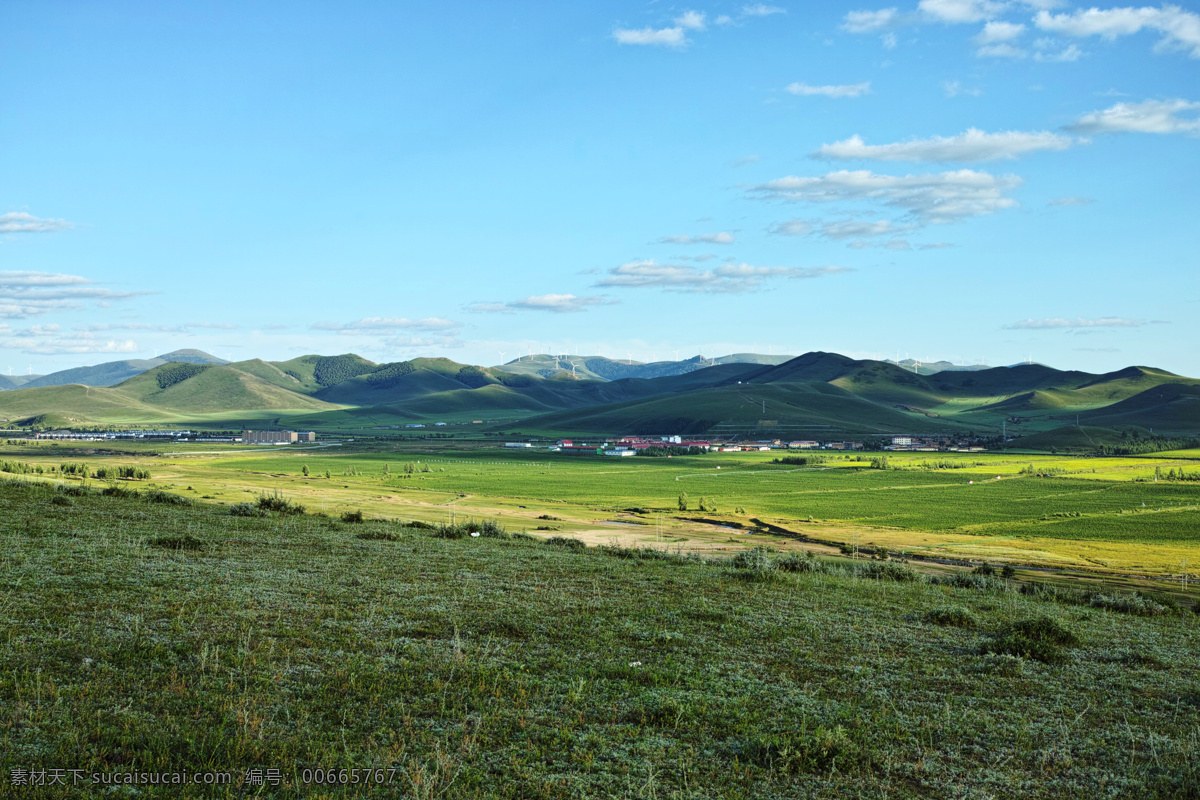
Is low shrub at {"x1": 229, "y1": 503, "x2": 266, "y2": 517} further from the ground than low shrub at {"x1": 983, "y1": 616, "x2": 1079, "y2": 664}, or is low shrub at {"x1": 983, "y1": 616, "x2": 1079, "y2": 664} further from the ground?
low shrub at {"x1": 229, "y1": 503, "x2": 266, "y2": 517}

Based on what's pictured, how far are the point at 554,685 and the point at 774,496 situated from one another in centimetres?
8626

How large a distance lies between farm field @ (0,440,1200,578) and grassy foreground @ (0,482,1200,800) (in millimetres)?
27452

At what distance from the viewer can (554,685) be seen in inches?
439

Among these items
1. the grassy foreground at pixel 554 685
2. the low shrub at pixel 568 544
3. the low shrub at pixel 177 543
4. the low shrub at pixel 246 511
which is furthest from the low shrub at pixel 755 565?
the low shrub at pixel 246 511

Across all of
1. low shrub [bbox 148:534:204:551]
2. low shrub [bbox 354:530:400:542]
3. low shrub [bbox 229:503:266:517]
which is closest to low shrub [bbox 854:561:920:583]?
low shrub [bbox 354:530:400:542]

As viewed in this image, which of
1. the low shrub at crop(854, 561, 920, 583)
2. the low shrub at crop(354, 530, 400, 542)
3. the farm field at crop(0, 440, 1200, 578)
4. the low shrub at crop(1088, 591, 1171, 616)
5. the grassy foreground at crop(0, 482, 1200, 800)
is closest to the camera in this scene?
the grassy foreground at crop(0, 482, 1200, 800)

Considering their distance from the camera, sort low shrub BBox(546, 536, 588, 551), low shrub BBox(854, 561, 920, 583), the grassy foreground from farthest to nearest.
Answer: low shrub BBox(546, 536, 588, 551) < low shrub BBox(854, 561, 920, 583) < the grassy foreground

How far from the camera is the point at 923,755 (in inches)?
370

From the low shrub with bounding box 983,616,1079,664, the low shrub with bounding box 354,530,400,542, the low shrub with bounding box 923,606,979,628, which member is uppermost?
the low shrub with bounding box 354,530,400,542

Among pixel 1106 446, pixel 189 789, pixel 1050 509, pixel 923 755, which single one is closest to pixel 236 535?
pixel 189 789

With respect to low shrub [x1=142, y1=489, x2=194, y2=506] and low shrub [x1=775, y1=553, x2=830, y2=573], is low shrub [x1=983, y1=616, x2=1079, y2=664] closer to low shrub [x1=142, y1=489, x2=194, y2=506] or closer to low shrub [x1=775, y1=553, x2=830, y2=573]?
low shrub [x1=775, y1=553, x2=830, y2=573]

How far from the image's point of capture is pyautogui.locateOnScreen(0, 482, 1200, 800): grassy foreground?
27.8 feet

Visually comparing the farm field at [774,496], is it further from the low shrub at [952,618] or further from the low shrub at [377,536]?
the low shrub at [952,618]

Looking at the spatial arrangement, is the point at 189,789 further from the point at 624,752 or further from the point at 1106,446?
the point at 1106,446
